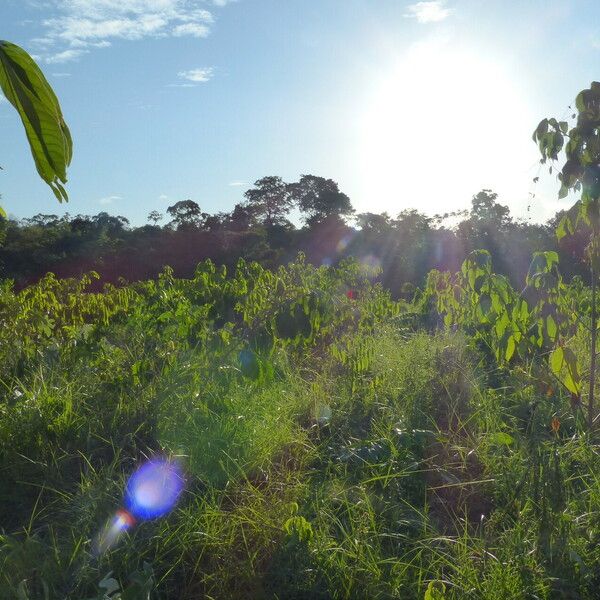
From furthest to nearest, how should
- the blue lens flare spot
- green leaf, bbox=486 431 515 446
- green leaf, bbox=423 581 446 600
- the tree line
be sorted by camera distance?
the tree line
green leaf, bbox=486 431 515 446
the blue lens flare spot
green leaf, bbox=423 581 446 600

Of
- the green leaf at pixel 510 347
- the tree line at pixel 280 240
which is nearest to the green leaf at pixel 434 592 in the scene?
the green leaf at pixel 510 347

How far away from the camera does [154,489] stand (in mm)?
2658

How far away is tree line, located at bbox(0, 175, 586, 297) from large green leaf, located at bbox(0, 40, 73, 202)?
31.0 feet

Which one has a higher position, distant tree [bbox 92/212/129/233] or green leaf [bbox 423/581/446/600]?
distant tree [bbox 92/212/129/233]

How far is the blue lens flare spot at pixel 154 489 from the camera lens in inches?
99.0

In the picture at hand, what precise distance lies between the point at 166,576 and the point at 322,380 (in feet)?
7.16

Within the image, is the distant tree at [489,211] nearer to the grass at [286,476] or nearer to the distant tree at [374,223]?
the distant tree at [374,223]

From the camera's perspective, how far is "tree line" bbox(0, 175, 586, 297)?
1205 cm

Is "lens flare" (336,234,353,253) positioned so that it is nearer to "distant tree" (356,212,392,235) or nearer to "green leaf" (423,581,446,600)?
"distant tree" (356,212,392,235)

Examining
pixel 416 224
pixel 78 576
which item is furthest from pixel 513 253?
pixel 78 576

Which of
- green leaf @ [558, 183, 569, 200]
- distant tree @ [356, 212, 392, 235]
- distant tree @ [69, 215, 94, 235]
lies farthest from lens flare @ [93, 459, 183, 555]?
distant tree @ [356, 212, 392, 235]

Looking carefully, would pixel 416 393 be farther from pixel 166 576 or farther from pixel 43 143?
pixel 43 143

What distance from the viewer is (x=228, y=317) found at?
535 centimetres

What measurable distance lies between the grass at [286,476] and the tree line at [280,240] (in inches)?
252
